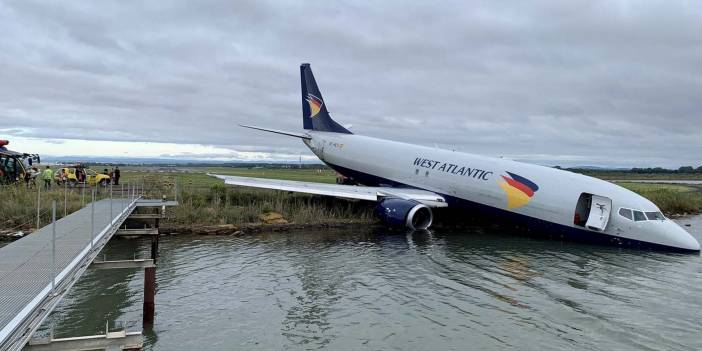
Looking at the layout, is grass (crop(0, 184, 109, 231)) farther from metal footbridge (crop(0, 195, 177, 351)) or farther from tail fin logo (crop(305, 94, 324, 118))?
tail fin logo (crop(305, 94, 324, 118))

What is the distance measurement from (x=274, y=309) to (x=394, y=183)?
18.7 metres

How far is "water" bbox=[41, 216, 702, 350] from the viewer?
11438mm

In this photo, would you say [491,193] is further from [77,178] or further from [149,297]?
[77,178]

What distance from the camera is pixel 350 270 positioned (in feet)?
58.1

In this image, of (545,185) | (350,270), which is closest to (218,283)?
(350,270)

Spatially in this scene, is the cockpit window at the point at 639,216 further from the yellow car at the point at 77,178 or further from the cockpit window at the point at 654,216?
the yellow car at the point at 77,178

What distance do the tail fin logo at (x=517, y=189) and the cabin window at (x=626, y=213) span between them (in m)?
3.52

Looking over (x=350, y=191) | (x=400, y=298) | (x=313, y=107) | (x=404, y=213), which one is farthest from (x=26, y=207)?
(x=313, y=107)

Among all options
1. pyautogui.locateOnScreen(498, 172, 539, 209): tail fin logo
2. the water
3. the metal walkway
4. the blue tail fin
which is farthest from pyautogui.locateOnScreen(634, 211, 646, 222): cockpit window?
the blue tail fin

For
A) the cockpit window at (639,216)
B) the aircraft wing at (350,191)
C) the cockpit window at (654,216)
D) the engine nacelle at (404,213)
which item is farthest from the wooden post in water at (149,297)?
the cockpit window at (654,216)

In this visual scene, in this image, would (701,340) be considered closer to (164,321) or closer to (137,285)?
(164,321)

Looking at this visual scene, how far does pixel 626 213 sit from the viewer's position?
21562 millimetres

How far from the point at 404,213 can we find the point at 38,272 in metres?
18.2

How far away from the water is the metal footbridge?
68.4 inches
